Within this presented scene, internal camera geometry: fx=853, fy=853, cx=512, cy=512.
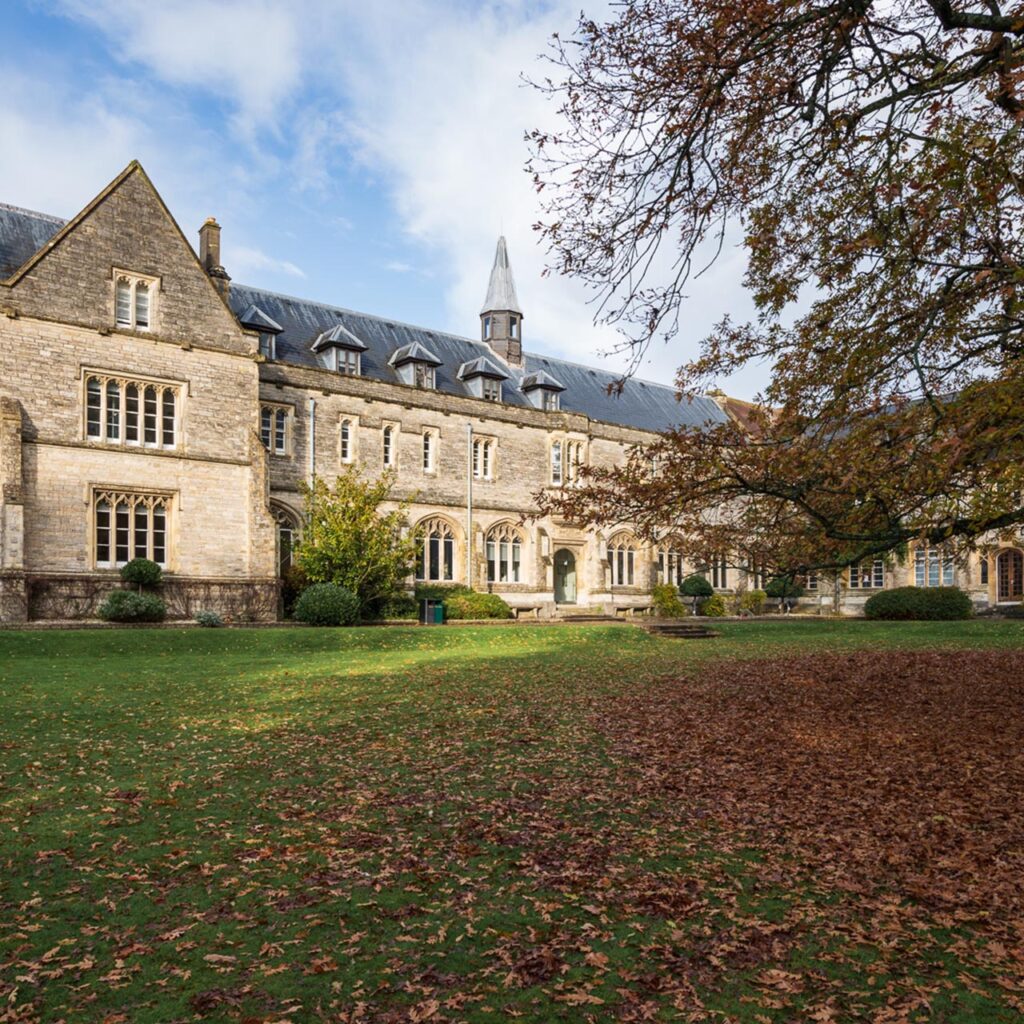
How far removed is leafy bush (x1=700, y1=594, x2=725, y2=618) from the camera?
3962 cm

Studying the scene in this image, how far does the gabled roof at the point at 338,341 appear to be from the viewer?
1231 inches

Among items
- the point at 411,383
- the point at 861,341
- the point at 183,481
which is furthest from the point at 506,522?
the point at 861,341

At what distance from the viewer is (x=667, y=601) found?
3838 cm

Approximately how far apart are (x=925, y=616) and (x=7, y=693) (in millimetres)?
33293

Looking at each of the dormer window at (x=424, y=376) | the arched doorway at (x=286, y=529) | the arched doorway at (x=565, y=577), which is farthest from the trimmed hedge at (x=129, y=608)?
the arched doorway at (x=565, y=577)

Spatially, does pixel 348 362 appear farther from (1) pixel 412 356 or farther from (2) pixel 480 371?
(2) pixel 480 371

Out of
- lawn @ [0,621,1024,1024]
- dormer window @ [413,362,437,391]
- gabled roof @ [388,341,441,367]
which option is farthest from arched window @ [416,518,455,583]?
lawn @ [0,621,1024,1024]

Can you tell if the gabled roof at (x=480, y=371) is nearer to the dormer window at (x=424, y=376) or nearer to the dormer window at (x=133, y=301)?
the dormer window at (x=424, y=376)

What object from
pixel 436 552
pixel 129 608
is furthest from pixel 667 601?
pixel 129 608

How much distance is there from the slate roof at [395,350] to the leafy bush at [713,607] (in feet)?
29.5

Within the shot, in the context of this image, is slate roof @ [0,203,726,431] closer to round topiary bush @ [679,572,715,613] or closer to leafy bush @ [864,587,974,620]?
round topiary bush @ [679,572,715,613]

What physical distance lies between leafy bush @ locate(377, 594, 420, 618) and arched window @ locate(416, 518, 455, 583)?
2.73m

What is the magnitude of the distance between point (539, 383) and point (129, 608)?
20.2m

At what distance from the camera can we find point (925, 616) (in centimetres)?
3481
